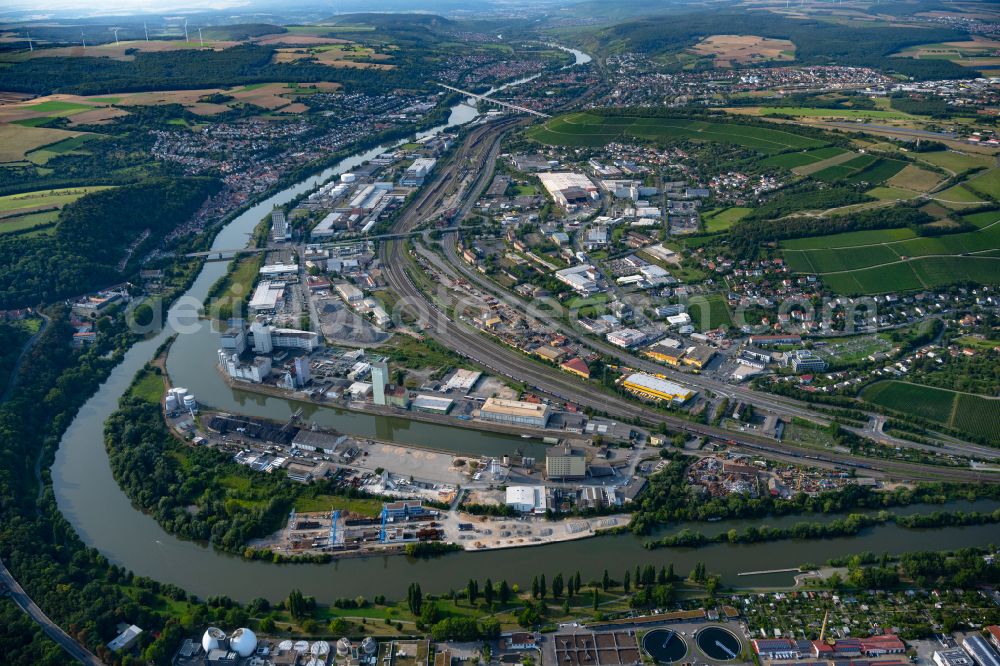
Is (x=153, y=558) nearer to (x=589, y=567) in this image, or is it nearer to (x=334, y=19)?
(x=589, y=567)

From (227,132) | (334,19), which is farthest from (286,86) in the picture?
(334,19)

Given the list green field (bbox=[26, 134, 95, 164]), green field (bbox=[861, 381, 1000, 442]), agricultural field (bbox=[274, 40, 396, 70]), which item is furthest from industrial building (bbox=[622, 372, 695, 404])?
agricultural field (bbox=[274, 40, 396, 70])

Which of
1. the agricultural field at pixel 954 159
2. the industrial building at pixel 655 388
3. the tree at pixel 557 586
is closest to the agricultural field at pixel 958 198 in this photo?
the agricultural field at pixel 954 159

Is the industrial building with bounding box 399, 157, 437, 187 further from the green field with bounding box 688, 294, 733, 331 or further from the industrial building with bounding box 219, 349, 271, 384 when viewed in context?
the industrial building with bounding box 219, 349, 271, 384

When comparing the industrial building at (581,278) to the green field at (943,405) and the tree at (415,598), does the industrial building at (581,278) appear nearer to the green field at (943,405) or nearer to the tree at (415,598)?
the green field at (943,405)

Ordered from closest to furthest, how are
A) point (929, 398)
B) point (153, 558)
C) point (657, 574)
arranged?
point (657, 574)
point (153, 558)
point (929, 398)

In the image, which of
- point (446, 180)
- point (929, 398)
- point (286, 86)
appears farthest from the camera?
point (286, 86)

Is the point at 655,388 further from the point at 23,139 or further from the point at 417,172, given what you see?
the point at 23,139
